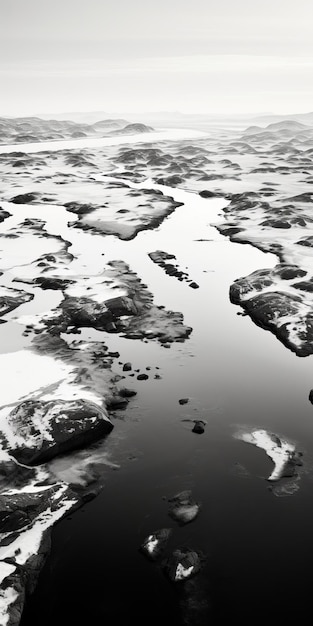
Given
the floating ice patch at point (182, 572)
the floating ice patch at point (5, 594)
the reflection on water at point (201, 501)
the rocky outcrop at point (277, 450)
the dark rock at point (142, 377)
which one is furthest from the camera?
the dark rock at point (142, 377)

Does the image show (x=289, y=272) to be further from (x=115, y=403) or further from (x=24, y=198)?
(x=24, y=198)

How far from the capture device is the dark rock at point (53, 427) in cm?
1029

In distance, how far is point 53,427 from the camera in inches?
420

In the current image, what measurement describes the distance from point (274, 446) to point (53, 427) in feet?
15.8

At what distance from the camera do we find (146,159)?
73.7 m

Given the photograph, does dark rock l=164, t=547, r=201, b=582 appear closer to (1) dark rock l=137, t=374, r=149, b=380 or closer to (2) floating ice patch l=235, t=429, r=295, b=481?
(2) floating ice patch l=235, t=429, r=295, b=481

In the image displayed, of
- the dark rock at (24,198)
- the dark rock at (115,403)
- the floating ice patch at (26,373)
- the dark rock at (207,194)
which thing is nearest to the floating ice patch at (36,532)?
the dark rock at (115,403)

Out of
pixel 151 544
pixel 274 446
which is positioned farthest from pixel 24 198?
pixel 151 544

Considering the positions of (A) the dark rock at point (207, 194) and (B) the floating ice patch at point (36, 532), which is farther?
(A) the dark rock at point (207, 194)

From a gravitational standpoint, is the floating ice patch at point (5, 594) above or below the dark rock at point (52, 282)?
above

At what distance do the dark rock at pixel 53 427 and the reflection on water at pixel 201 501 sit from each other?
526mm

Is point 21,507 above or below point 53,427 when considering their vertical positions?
below

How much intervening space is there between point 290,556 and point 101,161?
2781 inches

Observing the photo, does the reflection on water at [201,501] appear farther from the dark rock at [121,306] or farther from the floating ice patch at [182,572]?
the dark rock at [121,306]
